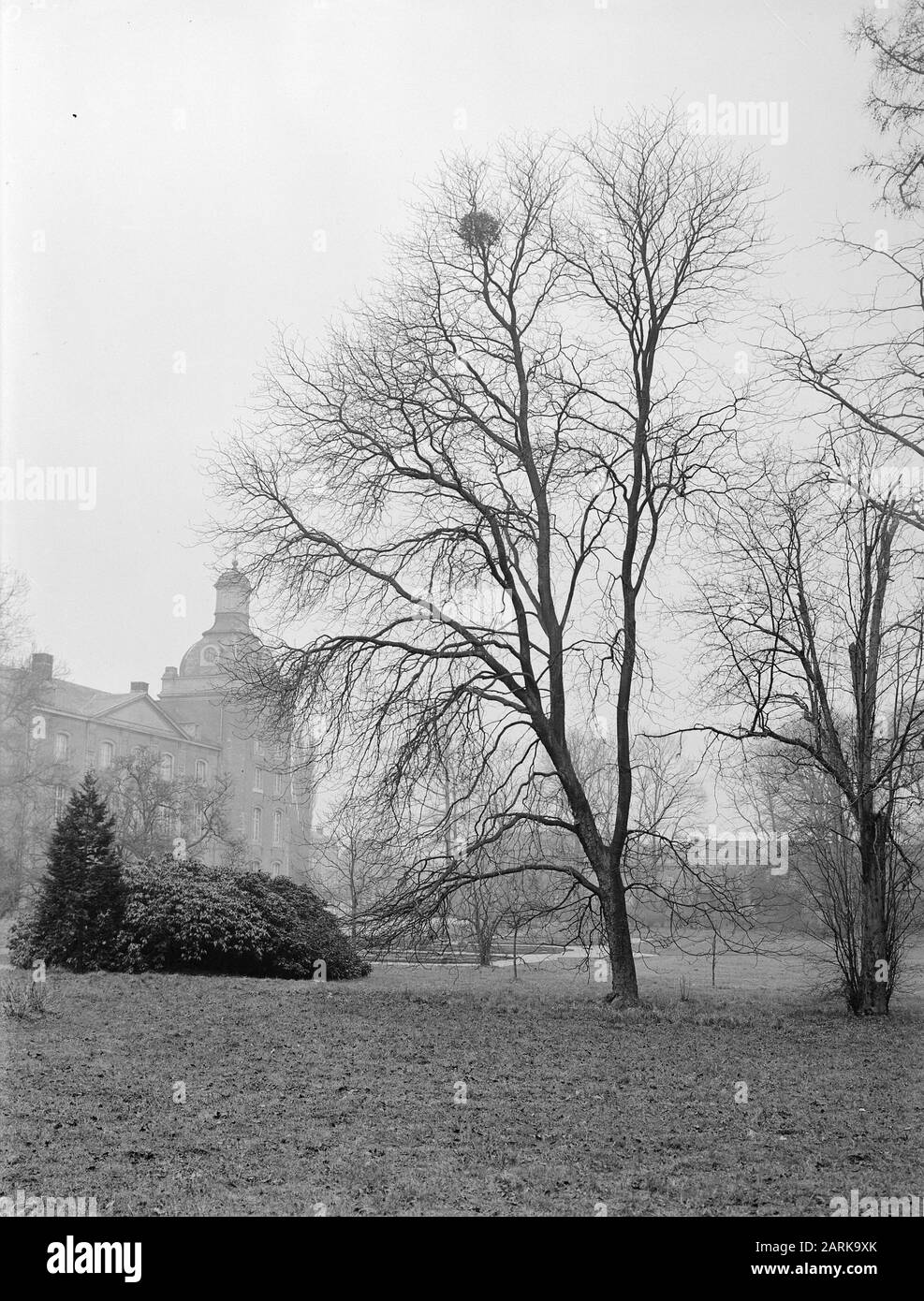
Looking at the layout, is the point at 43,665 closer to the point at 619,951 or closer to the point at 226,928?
the point at 226,928

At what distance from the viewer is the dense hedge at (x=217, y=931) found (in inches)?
724

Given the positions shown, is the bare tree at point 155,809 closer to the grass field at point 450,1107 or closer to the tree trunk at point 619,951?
the grass field at point 450,1107

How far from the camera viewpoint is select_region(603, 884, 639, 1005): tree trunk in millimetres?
14852

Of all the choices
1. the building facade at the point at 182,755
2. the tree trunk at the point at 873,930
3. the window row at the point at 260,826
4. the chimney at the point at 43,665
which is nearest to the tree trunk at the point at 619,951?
the tree trunk at the point at 873,930

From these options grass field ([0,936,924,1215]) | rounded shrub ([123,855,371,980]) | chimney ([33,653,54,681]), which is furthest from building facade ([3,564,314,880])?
grass field ([0,936,924,1215])

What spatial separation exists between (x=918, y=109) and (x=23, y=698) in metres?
22.6

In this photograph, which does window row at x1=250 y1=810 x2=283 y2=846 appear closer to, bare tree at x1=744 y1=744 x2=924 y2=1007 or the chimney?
the chimney

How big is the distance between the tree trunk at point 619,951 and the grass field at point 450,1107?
351mm

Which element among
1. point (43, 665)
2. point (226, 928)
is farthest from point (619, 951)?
point (43, 665)

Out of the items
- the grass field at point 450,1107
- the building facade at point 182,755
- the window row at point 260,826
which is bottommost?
the grass field at point 450,1107

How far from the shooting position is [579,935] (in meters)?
14.8

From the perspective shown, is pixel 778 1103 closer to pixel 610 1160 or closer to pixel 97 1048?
pixel 610 1160

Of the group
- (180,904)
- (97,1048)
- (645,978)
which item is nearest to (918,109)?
(97,1048)

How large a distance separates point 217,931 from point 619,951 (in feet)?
24.0
